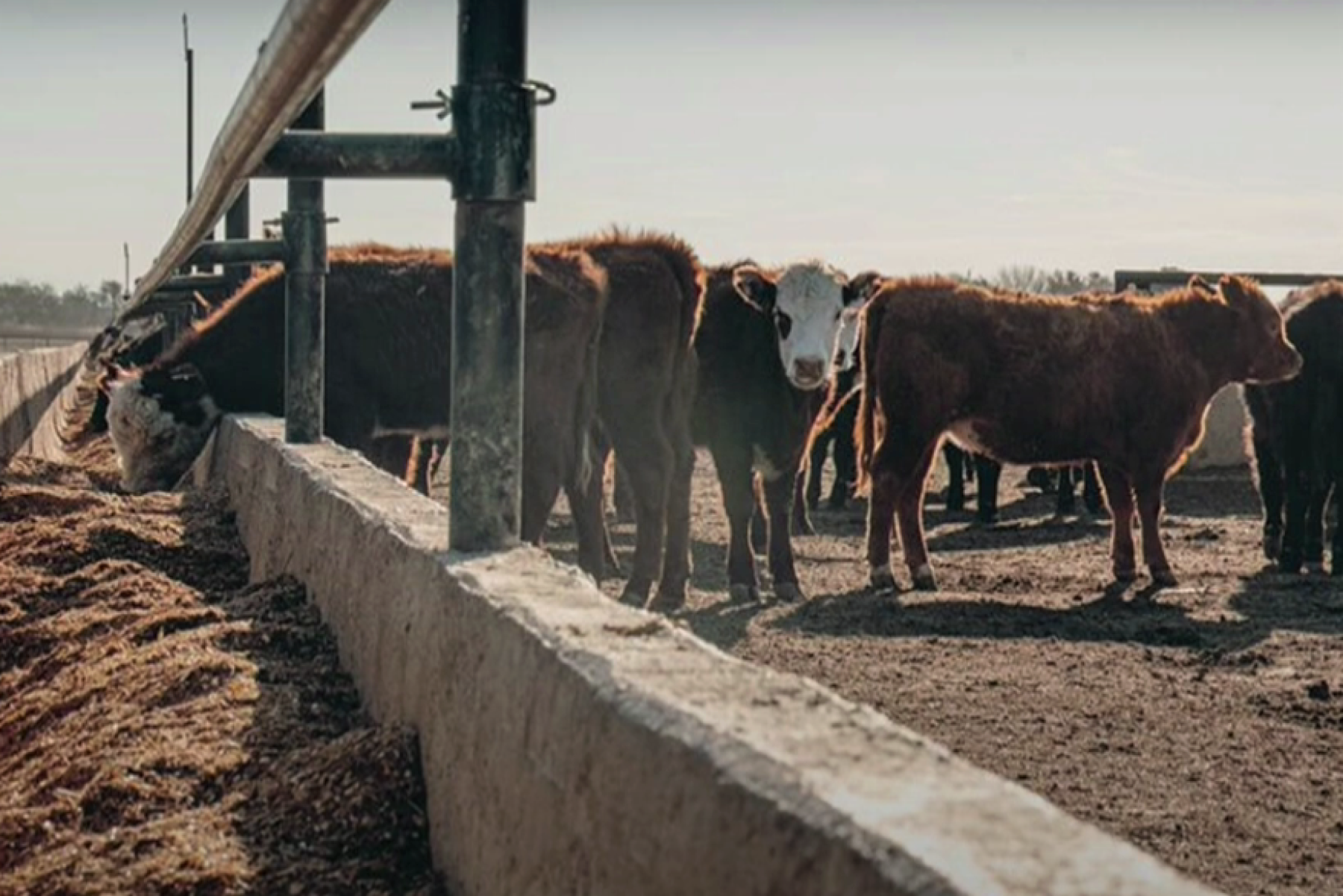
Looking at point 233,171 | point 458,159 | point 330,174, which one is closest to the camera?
point 458,159

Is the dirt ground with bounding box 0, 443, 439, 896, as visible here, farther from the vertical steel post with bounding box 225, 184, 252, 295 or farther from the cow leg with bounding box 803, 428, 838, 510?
the cow leg with bounding box 803, 428, 838, 510

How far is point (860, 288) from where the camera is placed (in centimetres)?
1480

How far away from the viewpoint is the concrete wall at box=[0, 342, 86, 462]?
1914 centimetres

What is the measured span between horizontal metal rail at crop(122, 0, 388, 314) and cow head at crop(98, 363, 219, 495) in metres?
6.12

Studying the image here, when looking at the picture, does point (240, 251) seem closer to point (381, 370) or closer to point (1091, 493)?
point (381, 370)

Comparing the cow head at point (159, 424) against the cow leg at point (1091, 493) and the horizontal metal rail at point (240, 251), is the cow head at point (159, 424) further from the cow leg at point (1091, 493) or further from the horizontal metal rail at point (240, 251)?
the cow leg at point (1091, 493)

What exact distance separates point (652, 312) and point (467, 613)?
8.24 meters

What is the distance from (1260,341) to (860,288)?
2813 mm

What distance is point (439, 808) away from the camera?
4344mm

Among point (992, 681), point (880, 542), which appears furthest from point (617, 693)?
point (880, 542)

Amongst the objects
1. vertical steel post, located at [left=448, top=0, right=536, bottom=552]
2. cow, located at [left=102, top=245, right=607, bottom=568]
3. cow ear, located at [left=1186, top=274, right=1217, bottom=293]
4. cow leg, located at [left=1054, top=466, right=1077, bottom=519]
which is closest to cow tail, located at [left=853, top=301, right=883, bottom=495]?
cow ear, located at [left=1186, top=274, right=1217, bottom=293]

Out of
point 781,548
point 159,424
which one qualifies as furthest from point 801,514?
point 159,424

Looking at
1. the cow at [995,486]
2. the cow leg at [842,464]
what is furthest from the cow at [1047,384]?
the cow leg at [842,464]

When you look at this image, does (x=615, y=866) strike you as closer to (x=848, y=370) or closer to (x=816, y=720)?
(x=816, y=720)
